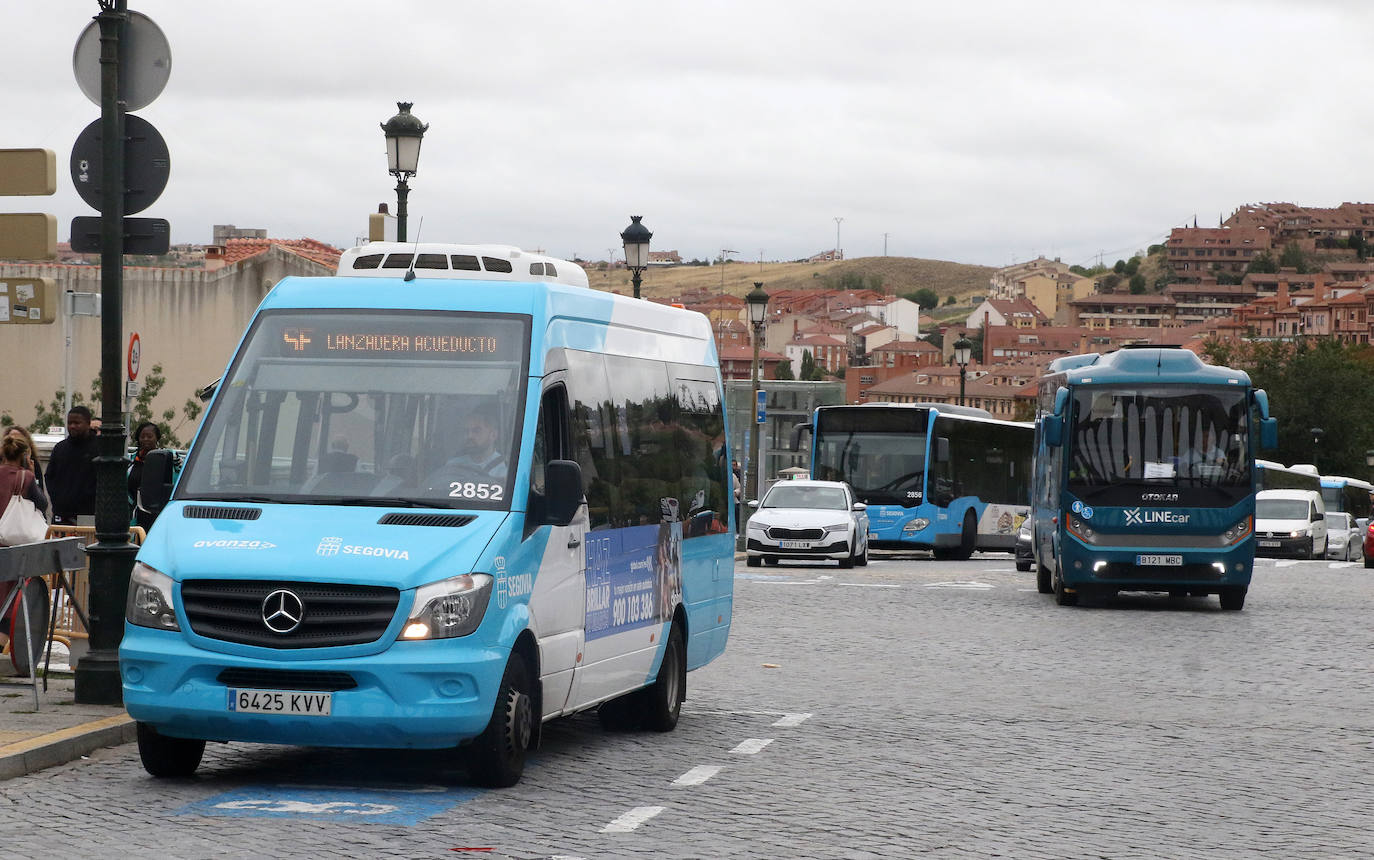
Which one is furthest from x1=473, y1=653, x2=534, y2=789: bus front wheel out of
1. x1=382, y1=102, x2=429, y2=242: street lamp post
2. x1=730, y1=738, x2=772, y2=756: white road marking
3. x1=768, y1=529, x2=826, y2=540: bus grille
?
x1=768, y1=529, x2=826, y2=540: bus grille

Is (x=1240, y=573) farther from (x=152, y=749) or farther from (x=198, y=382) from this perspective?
(x=198, y=382)

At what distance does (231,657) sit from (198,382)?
52477 millimetres

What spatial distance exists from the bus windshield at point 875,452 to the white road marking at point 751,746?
28.3 meters

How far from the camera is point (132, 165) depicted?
12070mm

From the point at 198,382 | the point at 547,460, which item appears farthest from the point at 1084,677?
the point at 198,382

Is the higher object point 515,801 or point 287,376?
point 287,376

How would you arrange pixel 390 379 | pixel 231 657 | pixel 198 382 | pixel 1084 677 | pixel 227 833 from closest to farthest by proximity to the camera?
pixel 227 833 → pixel 231 657 → pixel 390 379 → pixel 1084 677 → pixel 198 382

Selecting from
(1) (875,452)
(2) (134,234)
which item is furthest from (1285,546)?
(2) (134,234)

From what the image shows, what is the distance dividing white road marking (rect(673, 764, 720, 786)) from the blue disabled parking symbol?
1.10 meters

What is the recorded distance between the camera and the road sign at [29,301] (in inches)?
501

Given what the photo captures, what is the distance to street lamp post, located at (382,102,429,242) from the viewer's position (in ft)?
71.8

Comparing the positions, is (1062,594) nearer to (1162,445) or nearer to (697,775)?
(1162,445)

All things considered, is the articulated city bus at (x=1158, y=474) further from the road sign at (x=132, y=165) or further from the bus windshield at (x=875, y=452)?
the road sign at (x=132, y=165)

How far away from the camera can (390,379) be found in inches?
387
